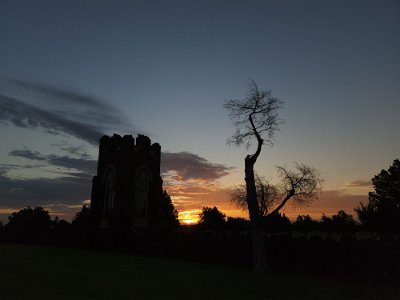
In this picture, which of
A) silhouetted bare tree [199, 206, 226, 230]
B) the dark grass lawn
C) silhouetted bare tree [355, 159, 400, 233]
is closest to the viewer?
the dark grass lawn

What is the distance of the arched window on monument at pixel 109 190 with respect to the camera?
3578 centimetres

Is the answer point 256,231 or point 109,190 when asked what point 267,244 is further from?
point 109,190

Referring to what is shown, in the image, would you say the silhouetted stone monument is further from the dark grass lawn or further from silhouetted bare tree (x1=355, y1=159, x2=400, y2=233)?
silhouetted bare tree (x1=355, y1=159, x2=400, y2=233)

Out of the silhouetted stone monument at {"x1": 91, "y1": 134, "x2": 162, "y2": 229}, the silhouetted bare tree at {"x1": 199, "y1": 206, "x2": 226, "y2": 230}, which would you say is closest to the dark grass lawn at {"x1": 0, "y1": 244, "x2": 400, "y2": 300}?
the silhouetted stone monument at {"x1": 91, "y1": 134, "x2": 162, "y2": 229}

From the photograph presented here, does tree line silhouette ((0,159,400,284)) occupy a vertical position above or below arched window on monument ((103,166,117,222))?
below

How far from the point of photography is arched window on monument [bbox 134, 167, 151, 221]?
35.3m

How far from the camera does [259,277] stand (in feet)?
68.8

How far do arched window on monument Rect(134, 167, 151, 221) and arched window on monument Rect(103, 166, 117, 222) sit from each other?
7.28 ft

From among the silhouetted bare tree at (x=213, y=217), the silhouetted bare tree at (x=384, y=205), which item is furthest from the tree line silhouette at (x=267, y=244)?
the silhouetted bare tree at (x=213, y=217)

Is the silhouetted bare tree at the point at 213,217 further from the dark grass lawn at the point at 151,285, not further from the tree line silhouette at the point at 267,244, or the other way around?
the dark grass lawn at the point at 151,285

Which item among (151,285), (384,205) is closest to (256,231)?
(151,285)

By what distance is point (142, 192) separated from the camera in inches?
1407

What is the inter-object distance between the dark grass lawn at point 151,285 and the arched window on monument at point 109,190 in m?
13.8

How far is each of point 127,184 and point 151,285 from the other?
64.0ft
